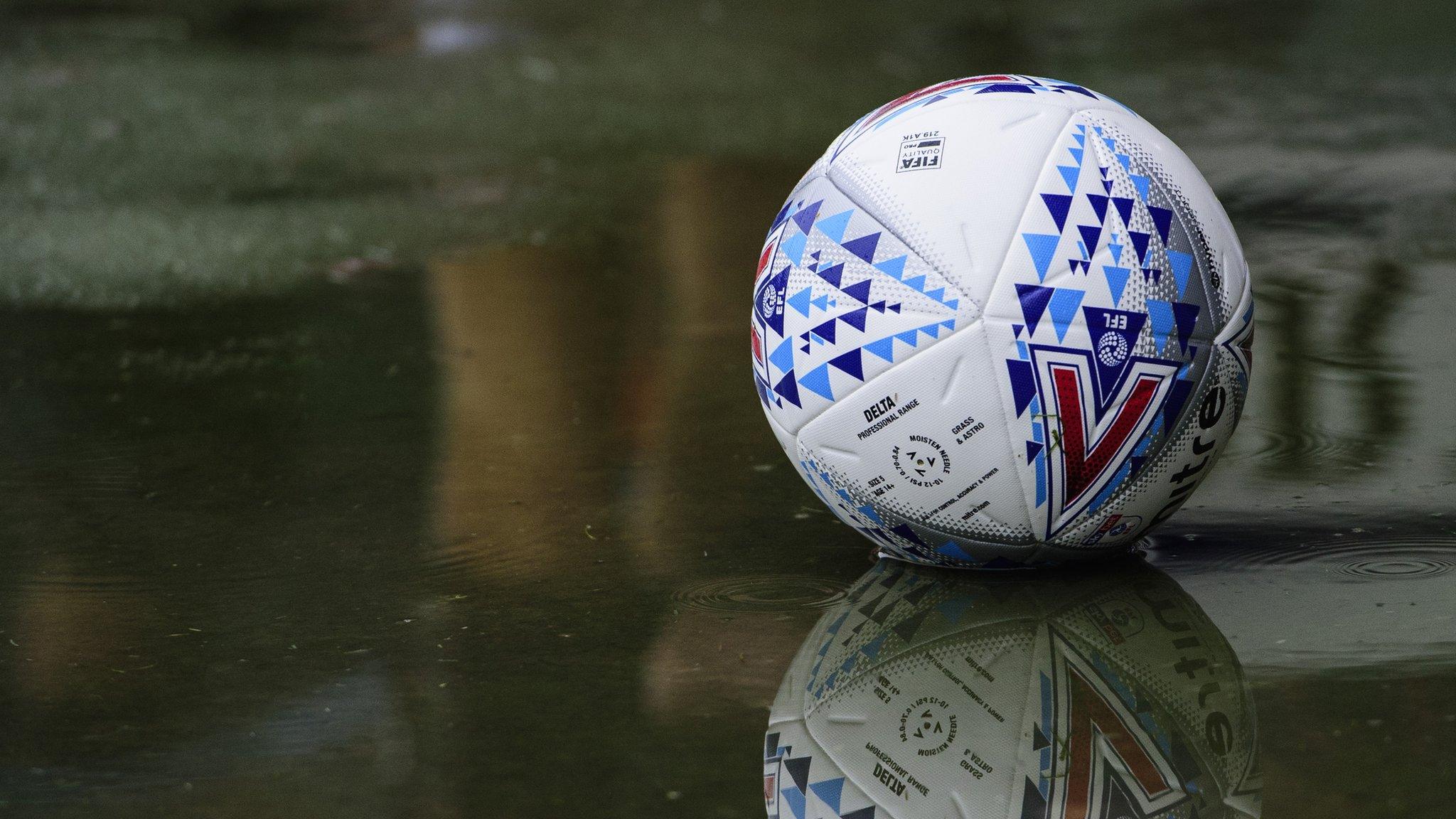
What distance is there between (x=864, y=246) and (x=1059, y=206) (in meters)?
0.48

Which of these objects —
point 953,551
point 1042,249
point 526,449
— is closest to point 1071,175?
point 1042,249

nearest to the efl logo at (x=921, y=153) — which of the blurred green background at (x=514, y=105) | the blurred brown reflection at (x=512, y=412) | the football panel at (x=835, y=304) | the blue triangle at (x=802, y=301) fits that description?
the football panel at (x=835, y=304)

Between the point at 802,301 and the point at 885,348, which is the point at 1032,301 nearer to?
the point at 885,348

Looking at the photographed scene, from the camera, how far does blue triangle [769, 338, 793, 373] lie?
4352 mm

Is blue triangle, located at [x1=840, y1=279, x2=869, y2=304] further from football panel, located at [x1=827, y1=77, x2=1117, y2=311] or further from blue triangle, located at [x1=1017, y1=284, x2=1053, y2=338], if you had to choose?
blue triangle, located at [x1=1017, y1=284, x2=1053, y2=338]

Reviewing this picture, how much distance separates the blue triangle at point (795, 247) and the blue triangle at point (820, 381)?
0.28 meters

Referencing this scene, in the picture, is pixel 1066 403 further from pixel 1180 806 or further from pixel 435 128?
pixel 435 128

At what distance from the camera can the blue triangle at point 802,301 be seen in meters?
4.27

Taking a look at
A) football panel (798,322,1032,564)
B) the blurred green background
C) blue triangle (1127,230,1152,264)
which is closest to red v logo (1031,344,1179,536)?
football panel (798,322,1032,564)

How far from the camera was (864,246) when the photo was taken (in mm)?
4219

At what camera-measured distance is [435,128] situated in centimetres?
1145

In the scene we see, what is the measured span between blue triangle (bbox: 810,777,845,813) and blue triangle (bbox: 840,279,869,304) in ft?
4.01

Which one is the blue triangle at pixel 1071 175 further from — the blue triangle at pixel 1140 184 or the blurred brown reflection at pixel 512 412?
the blurred brown reflection at pixel 512 412

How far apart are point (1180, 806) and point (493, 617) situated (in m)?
1.83
